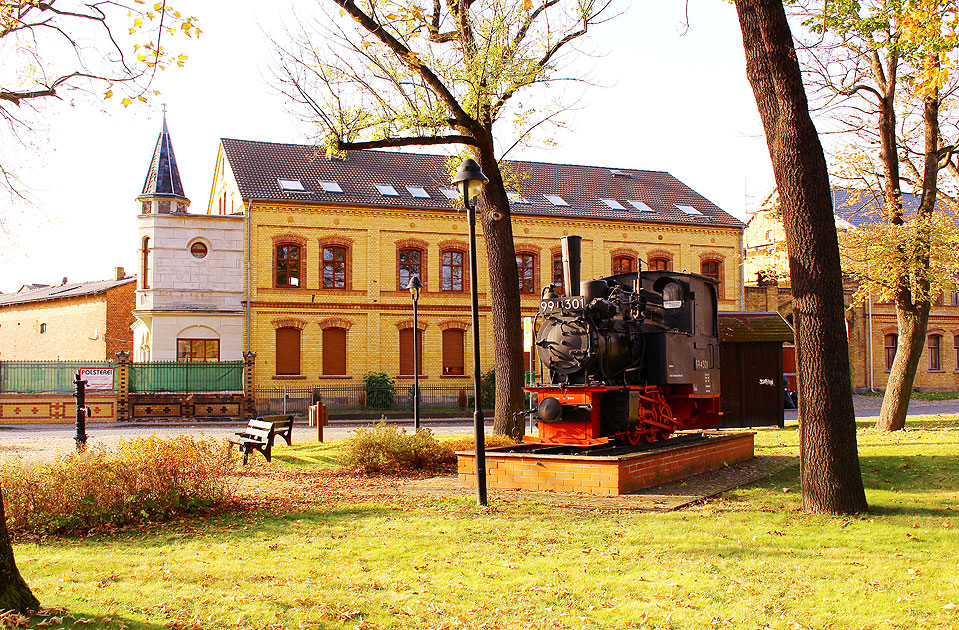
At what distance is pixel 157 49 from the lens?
8922 millimetres

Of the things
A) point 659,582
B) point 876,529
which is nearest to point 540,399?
point 876,529

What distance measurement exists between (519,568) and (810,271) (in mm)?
4550

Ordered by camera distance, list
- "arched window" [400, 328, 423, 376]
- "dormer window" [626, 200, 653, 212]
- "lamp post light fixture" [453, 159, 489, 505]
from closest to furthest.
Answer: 1. "lamp post light fixture" [453, 159, 489, 505]
2. "arched window" [400, 328, 423, 376]
3. "dormer window" [626, 200, 653, 212]

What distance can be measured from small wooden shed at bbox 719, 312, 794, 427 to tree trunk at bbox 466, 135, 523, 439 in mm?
8034

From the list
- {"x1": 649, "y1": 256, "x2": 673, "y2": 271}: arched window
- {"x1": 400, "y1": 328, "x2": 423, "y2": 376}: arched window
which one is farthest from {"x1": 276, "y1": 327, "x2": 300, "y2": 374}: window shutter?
{"x1": 649, "y1": 256, "x2": 673, "y2": 271}: arched window

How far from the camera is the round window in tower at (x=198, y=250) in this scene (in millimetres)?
31938

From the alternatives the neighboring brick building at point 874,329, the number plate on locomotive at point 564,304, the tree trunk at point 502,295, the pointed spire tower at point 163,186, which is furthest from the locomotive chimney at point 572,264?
the neighboring brick building at point 874,329

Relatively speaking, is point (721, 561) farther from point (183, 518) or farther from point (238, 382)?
point (238, 382)

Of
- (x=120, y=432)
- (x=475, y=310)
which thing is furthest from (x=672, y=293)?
(x=120, y=432)

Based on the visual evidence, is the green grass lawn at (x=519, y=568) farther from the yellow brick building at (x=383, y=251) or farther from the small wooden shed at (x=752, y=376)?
the yellow brick building at (x=383, y=251)

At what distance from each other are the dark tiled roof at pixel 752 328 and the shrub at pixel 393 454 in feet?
32.4

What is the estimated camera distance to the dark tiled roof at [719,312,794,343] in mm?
20953

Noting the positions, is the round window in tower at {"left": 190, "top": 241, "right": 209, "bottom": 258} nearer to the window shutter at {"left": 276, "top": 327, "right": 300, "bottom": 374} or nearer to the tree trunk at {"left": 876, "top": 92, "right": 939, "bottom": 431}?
the window shutter at {"left": 276, "top": 327, "right": 300, "bottom": 374}

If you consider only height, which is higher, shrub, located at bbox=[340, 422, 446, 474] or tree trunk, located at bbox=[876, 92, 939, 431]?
tree trunk, located at bbox=[876, 92, 939, 431]
